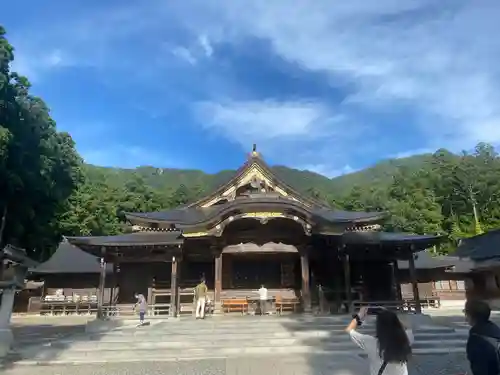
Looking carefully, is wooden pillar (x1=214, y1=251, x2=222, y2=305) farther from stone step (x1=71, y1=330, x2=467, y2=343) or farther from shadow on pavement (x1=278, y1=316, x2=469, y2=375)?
stone step (x1=71, y1=330, x2=467, y2=343)

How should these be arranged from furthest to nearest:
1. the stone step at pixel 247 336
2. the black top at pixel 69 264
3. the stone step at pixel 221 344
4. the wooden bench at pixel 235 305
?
the black top at pixel 69 264
the wooden bench at pixel 235 305
the stone step at pixel 247 336
the stone step at pixel 221 344

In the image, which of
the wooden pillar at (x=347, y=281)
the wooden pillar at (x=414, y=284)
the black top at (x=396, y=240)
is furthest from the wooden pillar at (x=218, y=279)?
the wooden pillar at (x=414, y=284)

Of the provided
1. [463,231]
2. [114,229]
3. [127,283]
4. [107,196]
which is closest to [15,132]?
[127,283]

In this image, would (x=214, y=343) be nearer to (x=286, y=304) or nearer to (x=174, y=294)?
(x=174, y=294)

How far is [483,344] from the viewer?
332 centimetres

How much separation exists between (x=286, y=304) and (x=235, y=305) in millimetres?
2258

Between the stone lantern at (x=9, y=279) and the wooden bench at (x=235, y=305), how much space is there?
798 centimetres

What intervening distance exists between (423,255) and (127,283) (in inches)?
797

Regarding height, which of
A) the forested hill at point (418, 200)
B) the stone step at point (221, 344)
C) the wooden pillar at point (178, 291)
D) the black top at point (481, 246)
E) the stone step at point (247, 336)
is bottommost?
the stone step at point (221, 344)

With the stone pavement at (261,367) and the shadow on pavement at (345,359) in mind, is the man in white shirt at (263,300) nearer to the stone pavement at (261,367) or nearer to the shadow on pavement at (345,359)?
the shadow on pavement at (345,359)

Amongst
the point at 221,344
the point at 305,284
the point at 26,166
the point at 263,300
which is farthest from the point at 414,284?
the point at 26,166

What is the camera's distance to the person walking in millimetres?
3246

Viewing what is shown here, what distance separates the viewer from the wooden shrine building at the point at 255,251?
17.1m

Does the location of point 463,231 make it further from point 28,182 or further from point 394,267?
point 28,182
